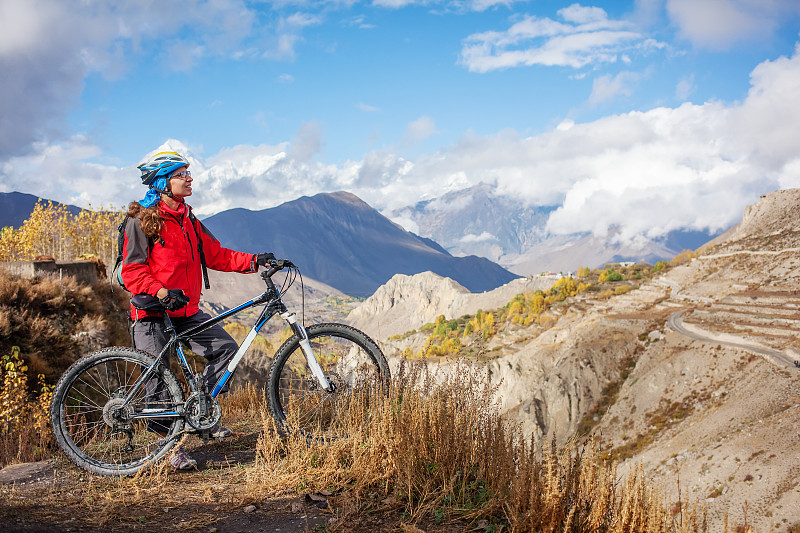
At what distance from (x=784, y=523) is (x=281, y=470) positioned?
50.6m

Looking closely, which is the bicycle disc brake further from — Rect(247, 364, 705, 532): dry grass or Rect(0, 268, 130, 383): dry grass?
A: Rect(0, 268, 130, 383): dry grass

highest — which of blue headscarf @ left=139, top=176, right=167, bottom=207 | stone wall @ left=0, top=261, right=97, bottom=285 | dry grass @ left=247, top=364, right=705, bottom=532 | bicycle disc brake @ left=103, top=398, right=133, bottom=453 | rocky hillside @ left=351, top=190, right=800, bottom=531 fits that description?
stone wall @ left=0, top=261, right=97, bottom=285

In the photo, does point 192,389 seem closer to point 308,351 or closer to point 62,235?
point 308,351

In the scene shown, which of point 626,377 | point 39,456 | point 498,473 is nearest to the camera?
point 498,473

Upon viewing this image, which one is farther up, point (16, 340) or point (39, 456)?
point (16, 340)

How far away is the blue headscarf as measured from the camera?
513 centimetres

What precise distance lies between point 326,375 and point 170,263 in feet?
6.12

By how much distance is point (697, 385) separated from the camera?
72438mm

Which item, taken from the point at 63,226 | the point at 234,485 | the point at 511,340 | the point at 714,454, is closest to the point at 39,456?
the point at 234,485

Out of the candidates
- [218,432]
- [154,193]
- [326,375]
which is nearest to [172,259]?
[154,193]

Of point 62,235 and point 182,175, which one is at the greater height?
point 62,235

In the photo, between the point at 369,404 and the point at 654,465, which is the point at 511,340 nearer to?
the point at 654,465

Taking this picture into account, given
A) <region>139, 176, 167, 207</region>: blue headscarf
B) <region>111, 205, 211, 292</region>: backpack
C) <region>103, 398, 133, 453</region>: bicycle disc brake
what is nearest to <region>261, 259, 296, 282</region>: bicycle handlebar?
<region>111, 205, 211, 292</region>: backpack

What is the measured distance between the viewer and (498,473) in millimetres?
4328
